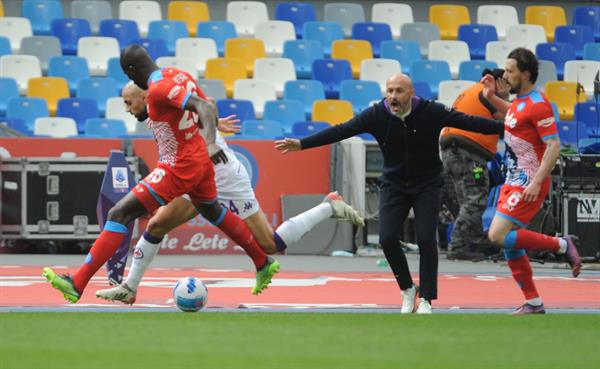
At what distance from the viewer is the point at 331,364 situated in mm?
6617

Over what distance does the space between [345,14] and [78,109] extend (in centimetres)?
690

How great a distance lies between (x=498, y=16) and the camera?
27188 mm

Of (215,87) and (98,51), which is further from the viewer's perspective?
(98,51)

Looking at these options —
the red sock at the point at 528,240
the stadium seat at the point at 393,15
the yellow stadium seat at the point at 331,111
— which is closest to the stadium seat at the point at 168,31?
the yellow stadium seat at the point at 331,111

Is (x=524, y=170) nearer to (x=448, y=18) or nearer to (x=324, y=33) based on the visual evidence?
(x=324, y=33)

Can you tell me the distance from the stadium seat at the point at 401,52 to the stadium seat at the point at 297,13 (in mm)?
1955

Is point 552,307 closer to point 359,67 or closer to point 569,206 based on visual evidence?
point 569,206

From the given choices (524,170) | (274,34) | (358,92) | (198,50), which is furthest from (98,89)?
(524,170)

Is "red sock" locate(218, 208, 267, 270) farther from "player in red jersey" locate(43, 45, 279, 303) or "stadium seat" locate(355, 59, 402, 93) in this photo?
"stadium seat" locate(355, 59, 402, 93)

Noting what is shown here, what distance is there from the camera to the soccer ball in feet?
32.1

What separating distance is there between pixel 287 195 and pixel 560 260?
409 cm

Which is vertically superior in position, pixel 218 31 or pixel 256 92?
pixel 218 31

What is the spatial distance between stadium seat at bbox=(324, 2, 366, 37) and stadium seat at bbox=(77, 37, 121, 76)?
15.5ft

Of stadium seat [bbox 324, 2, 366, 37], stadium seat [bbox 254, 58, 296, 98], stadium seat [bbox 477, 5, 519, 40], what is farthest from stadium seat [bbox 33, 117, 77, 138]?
stadium seat [bbox 477, 5, 519, 40]
